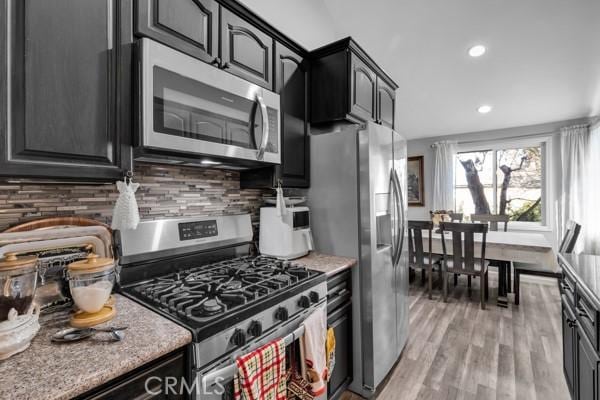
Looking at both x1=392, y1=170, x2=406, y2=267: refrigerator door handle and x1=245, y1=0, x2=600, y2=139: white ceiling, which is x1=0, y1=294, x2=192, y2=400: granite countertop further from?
x1=245, y1=0, x2=600, y2=139: white ceiling

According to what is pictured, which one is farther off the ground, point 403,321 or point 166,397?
point 166,397

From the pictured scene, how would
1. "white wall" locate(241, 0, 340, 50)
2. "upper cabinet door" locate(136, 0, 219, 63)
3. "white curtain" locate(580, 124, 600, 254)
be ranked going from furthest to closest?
"white curtain" locate(580, 124, 600, 254) < "white wall" locate(241, 0, 340, 50) < "upper cabinet door" locate(136, 0, 219, 63)

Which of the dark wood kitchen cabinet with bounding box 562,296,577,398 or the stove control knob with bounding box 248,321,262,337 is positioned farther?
the dark wood kitchen cabinet with bounding box 562,296,577,398

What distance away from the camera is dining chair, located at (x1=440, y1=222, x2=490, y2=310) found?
3.07 m

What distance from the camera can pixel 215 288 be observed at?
4.01 feet

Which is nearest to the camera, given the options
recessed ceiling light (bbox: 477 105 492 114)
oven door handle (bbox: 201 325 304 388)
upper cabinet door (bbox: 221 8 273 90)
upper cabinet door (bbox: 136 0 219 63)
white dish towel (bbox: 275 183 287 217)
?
oven door handle (bbox: 201 325 304 388)

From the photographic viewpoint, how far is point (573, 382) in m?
1.57

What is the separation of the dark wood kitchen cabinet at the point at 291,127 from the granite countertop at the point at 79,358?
41.0 inches

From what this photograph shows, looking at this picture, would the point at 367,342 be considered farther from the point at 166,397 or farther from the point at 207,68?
the point at 207,68

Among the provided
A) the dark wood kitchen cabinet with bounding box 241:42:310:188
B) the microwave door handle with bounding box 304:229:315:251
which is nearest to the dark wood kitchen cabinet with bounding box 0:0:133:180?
the dark wood kitchen cabinet with bounding box 241:42:310:188

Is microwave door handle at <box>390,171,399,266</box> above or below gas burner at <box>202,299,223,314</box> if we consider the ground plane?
above

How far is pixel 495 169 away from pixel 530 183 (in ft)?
1.78

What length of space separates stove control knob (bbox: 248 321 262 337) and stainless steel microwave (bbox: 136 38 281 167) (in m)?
0.75

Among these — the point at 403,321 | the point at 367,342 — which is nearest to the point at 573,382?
the point at 403,321
